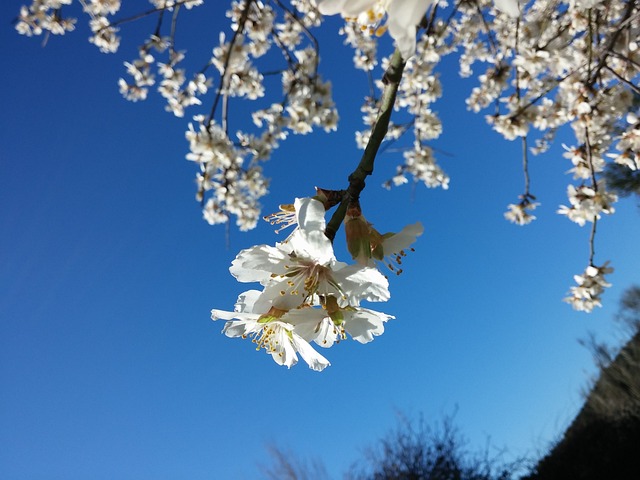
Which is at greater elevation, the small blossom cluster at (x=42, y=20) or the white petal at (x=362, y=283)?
the small blossom cluster at (x=42, y=20)

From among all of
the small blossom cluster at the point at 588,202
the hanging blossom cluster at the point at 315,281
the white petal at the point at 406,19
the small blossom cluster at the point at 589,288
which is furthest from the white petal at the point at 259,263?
the small blossom cluster at the point at 589,288

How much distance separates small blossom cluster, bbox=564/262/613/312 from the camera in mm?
1989

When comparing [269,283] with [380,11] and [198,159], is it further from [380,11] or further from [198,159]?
[198,159]

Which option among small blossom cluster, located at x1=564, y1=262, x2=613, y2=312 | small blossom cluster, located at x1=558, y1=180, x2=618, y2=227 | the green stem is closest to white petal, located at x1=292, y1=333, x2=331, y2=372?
the green stem

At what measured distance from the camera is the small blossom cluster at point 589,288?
78.3 inches

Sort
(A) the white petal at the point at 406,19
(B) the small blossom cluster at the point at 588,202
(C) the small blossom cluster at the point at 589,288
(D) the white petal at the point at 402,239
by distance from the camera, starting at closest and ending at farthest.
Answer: (A) the white petal at the point at 406,19, (D) the white petal at the point at 402,239, (B) the small blossom cluster at the point at 588,202, (C) the small blossom cluster at the point at 589,288

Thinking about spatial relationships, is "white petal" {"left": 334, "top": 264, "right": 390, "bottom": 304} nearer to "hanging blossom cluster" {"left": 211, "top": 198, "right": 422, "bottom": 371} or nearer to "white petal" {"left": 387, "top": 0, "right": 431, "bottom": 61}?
"hanging blossom cluster" {"left": 211, "top": 198, "right": 422, "bottom": 371}

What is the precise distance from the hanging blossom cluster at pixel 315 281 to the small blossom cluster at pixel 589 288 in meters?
1.69

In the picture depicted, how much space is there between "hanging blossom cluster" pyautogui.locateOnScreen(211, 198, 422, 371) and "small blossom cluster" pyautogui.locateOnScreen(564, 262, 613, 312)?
169 cm

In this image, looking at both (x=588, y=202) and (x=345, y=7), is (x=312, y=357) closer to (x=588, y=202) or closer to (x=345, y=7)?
(x=345, y=7)

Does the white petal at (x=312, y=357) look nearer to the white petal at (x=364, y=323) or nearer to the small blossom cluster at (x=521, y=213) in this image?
→ the white petal at (x=364, y=323)

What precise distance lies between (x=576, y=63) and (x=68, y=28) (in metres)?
3.12

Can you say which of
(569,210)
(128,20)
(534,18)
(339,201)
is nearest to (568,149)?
(569,210)

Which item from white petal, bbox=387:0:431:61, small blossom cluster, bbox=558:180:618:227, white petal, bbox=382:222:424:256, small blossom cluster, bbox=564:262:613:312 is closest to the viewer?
white petal, bbox=387:0:431:61
